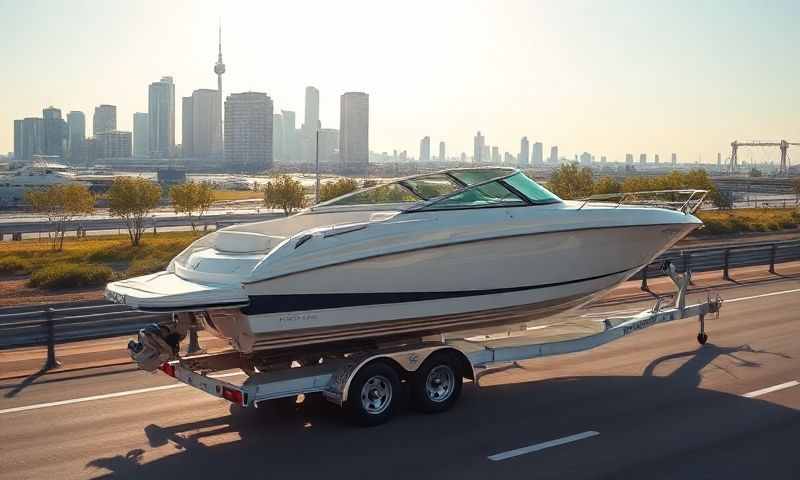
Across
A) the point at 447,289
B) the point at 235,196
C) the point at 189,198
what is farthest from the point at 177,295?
the point at 235,196

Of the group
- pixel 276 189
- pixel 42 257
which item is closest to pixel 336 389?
pixel 42 257

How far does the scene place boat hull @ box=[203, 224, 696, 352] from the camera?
28.3ft

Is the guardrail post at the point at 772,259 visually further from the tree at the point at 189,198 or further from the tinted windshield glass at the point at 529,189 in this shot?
the tree at the point at 189,198

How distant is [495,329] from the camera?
10.8 m

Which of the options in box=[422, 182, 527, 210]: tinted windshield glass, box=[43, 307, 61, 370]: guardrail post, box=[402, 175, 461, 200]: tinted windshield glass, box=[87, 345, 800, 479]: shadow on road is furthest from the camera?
box=[43, 307, 61, 370]: guardrail post

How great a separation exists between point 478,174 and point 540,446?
3.80 metres

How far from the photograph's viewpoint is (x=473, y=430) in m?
8.95

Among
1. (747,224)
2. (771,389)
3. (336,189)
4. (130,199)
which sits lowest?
(771,389)

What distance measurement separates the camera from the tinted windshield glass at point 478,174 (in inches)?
414

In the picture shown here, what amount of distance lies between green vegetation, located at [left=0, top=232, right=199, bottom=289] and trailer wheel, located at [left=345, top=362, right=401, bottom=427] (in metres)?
16.7

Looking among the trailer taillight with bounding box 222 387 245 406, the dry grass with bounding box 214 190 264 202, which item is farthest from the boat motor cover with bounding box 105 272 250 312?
the dry grass with bounding box 214 190 264 202

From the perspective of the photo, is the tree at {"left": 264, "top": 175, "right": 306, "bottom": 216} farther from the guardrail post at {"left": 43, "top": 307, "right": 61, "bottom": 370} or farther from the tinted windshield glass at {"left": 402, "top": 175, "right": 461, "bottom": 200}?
the tinted windshield glass at {"left": 402, "top": 175, "right": 461, "bottom": 200}

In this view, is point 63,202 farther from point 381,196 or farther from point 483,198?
point 483,198

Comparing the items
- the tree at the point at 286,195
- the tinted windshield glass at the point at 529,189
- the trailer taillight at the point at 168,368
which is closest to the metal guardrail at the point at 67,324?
the trailer taillight at the point at 168,368
